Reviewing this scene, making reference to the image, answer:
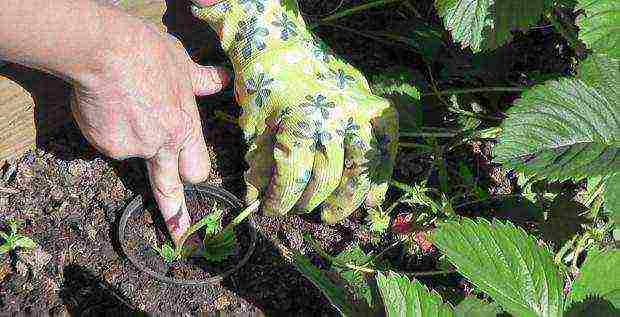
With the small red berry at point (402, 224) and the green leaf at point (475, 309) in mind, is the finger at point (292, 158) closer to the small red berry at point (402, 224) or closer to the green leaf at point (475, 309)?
the small red berry at point (402, 224)

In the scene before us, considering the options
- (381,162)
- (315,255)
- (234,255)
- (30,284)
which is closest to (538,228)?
(381,162)

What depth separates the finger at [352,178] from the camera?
1479 mm

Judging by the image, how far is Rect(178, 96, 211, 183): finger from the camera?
1462 mm

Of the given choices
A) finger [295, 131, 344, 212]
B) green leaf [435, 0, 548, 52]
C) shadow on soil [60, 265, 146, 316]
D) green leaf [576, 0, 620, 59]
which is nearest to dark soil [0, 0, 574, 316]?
shadow on soil [60, 265, 146, 316]

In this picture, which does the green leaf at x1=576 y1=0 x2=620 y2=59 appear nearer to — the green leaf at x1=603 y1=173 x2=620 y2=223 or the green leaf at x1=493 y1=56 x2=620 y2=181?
the green leaf at x1=493 y1=56 x2=620 y2=181

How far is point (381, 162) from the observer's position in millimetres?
1524

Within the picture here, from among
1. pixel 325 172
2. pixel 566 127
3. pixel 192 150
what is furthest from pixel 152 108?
pixel 566 127

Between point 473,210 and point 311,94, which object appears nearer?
point 311,94

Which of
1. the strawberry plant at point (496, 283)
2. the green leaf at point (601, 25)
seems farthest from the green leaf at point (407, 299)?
the green leaf at point (601, 25)

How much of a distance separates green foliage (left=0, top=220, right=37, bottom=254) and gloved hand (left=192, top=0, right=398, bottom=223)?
0.44 meters

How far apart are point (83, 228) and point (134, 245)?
10 cm

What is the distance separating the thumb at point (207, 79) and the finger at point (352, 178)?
273 millimetres

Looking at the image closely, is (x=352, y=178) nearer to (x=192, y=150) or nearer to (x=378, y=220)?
(x=378, y=220)

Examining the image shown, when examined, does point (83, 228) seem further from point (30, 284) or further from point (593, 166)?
point (593, 166)
